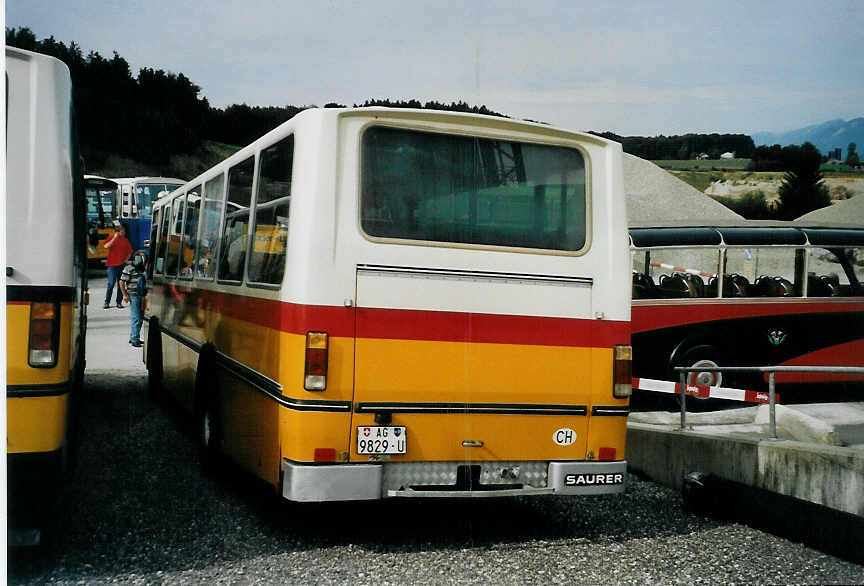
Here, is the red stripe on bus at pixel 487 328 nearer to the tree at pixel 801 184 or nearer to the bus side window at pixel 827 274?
the tree at pixel 801 184

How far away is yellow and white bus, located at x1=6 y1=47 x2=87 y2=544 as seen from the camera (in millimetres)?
4633

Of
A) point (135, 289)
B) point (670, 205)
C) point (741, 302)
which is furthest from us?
point (670, 205)

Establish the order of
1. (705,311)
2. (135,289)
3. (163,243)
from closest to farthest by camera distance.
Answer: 1. (163,243)
2. (135,289)
3. (705,311)

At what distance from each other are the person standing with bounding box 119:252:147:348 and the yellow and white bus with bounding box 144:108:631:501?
5698 mm

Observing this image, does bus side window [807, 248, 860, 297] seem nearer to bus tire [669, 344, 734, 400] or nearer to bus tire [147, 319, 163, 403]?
bus tire [669, 344, 734, 400]

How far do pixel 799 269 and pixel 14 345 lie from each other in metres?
9.89

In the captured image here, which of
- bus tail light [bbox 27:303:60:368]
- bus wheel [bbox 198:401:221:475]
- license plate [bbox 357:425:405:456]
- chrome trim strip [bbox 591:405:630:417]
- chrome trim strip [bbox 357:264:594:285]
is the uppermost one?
chrome trim strip [bbox 357:264:594:285]

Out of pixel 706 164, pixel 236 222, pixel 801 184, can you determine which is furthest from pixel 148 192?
pixel 801 184

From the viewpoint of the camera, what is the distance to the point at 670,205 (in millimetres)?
13195

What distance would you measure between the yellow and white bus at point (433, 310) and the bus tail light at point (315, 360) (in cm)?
1

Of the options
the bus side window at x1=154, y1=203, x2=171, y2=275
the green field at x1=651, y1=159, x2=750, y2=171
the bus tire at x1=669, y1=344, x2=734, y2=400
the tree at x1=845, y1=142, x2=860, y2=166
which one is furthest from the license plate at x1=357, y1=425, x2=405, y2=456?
the bus tire at x1=669, y1=344, x2=734, y2=400

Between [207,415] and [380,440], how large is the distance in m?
2.51

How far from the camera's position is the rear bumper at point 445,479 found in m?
5.17

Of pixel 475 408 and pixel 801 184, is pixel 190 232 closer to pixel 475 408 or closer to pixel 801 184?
pixel 475 408
